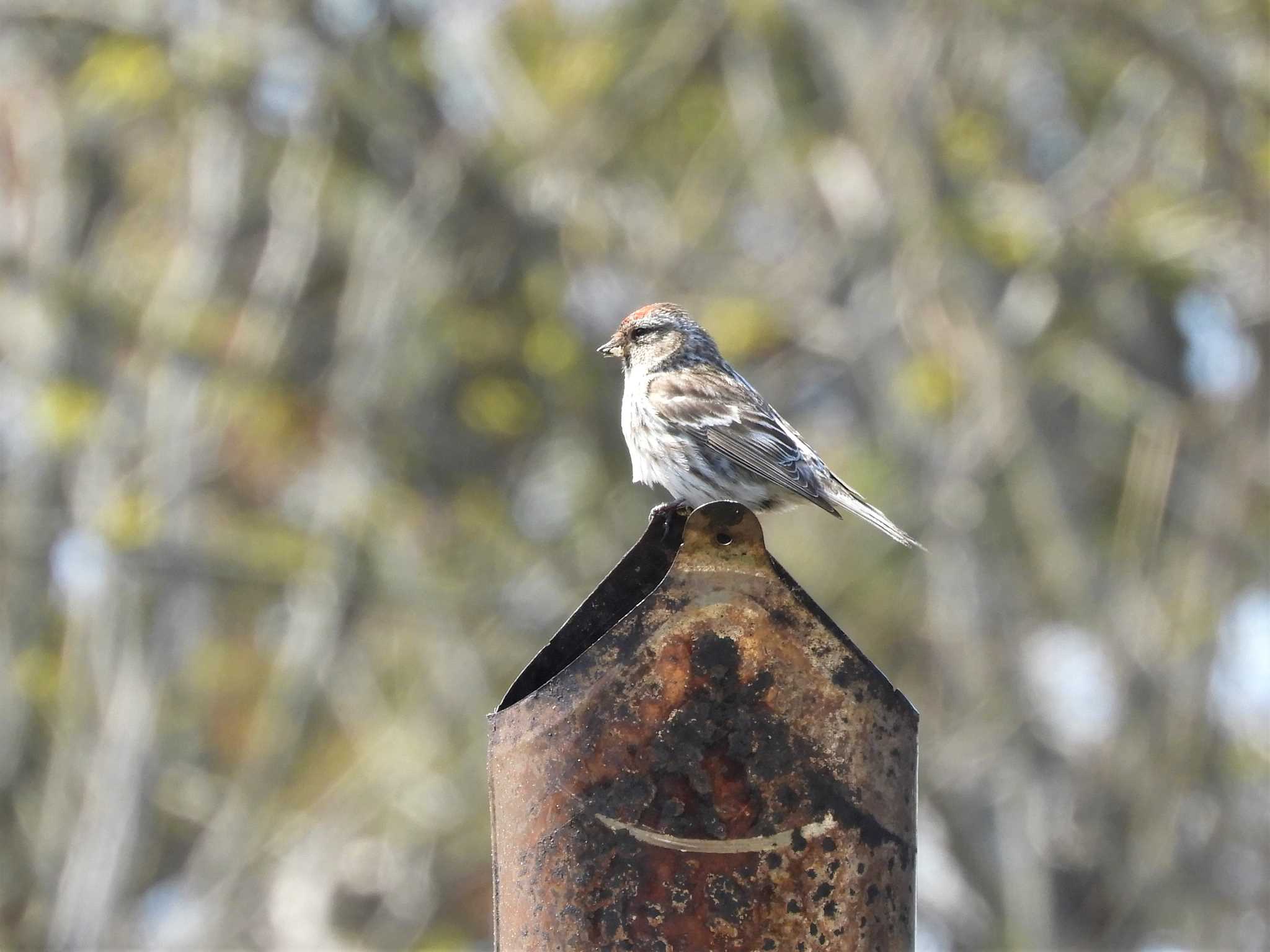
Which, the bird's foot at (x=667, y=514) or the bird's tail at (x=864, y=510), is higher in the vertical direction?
the bird's tail at (x=864, y=510)

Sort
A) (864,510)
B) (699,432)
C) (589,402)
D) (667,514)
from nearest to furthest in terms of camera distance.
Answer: (667,514) < (864,510) < (699,432) < (589,402)

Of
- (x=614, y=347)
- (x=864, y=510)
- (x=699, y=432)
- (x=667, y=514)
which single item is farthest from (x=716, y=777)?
(x=614, y=347)

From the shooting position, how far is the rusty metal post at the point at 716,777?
9.34 feet

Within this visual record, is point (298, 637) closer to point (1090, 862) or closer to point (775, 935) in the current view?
point (1090, 862)

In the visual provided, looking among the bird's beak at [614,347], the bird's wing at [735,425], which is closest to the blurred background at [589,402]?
the bird's wing at [735,425]

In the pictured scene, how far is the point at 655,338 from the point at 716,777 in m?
2.94

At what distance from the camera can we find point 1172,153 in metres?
10.7

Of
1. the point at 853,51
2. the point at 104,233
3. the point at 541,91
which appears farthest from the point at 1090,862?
the point at 104,233

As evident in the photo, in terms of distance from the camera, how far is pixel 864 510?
5.09 metres

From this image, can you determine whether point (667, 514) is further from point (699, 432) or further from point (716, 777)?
point (699, 432)

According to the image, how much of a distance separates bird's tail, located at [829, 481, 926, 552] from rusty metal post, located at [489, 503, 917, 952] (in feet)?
5.18

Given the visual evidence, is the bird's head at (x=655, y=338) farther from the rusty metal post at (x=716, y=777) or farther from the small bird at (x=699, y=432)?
the rusty metal post at (x=716, y=777)

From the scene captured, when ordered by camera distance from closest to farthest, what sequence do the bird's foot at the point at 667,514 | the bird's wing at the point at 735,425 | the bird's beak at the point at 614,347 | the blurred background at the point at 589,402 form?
the bird's foot at the point at 667,514
the bird's wing at the point at 735,425
the bird's beak at the point at 614,347
the blurred background at the point at 589,402

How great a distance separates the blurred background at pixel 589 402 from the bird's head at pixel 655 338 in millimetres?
3911
